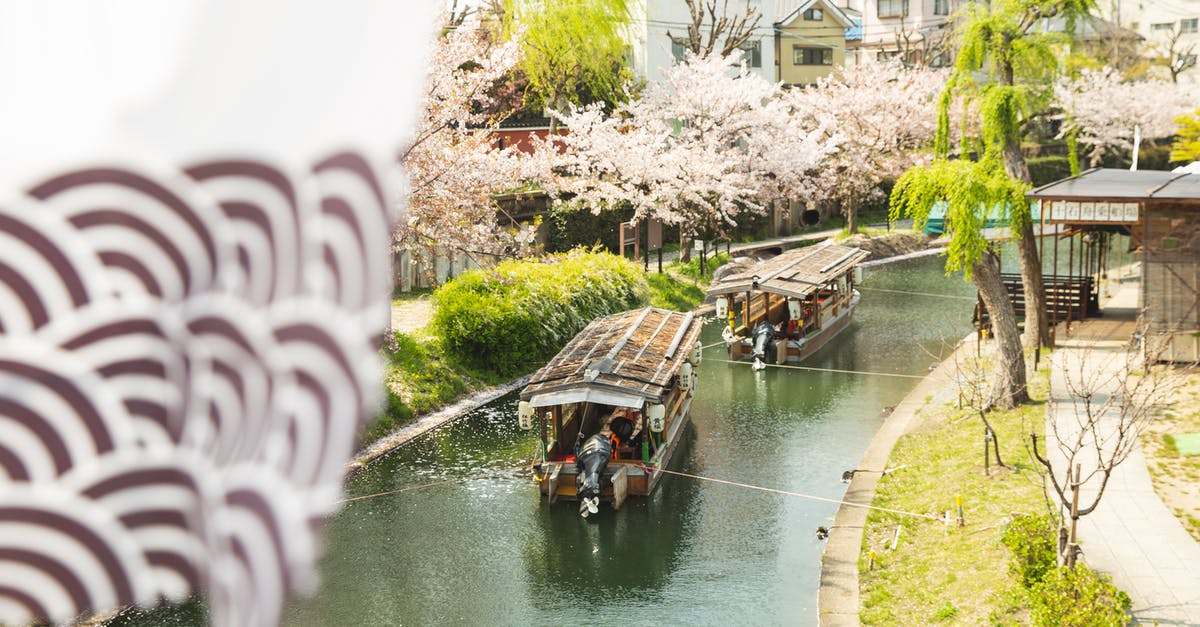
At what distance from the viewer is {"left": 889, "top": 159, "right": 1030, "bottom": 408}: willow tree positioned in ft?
48.2

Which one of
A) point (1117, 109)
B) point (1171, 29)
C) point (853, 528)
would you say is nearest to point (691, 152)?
point (853, 528)

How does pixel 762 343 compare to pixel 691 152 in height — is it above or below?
below

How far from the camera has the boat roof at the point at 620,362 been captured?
13.5m

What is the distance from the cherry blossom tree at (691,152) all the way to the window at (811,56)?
1151 cm

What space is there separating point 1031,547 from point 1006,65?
788 cm

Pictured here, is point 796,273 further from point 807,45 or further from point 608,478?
point 807,45

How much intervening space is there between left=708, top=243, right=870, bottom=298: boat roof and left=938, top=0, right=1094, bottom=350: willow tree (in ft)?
20.6

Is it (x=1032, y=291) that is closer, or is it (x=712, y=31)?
(x=1032, y=291)

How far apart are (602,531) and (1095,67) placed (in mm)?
44275

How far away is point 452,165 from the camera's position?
18.5 meters

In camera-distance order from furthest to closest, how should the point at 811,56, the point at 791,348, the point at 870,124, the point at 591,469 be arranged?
1. the point at 811,56
2. the point at 870,124
3. the point at 791,348
4. the point at 591,469

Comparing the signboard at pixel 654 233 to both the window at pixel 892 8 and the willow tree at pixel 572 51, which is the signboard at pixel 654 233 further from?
the window at pixel 892 8

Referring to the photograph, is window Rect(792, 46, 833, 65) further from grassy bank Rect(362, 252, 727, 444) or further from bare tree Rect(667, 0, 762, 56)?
grassy bank Rect(362, 252, 727, 444)

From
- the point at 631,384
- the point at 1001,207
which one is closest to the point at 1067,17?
the point at 1001,207
